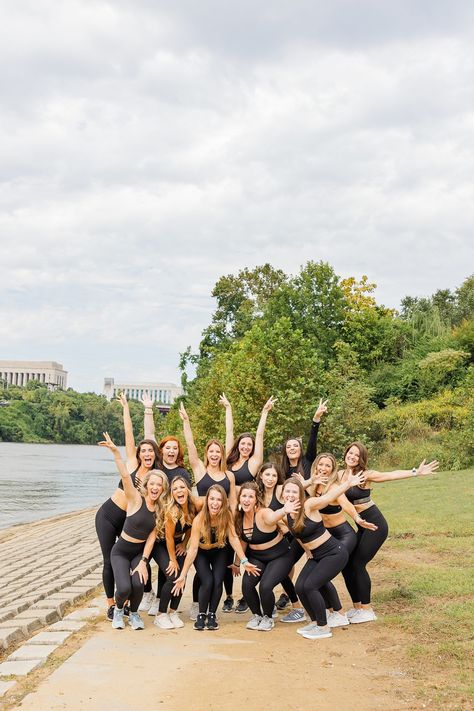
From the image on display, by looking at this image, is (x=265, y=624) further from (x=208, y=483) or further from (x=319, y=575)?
(x=208, y=483)

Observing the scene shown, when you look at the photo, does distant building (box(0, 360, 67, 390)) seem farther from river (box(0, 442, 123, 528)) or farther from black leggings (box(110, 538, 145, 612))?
black leggings (box(110, 538, 145, 612))

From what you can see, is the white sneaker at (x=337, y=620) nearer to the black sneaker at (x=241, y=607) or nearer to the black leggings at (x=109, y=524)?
the black sneaker at (x=241, y=607)

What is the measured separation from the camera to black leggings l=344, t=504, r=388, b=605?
26.7ft

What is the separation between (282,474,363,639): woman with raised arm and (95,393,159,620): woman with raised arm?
1.68 metres

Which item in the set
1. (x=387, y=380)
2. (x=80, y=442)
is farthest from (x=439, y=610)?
(x=80, y=442)

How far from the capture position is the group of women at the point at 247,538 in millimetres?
7793

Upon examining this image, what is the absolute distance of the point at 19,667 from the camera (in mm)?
6406

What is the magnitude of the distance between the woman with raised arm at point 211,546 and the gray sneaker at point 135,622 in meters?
0.44

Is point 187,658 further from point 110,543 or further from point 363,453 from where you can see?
point 363,453

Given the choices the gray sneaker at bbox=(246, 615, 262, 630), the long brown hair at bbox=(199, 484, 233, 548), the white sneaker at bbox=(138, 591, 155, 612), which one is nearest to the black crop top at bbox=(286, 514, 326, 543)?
the long brown hair at bbox=(199, 484, 233, 548)

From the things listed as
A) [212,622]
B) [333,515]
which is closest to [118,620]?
[212,622]

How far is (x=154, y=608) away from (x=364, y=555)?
2.37 m

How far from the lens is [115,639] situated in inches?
290

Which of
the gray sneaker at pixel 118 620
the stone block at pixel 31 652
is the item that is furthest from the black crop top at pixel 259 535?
the stone block at pixel 31 652
